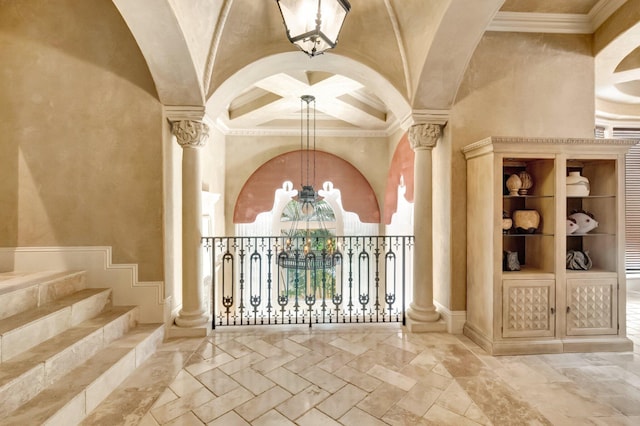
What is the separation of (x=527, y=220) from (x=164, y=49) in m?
3.99

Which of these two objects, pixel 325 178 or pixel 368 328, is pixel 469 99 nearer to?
pixel 368 328

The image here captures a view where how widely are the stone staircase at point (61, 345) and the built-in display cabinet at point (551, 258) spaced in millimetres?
3369

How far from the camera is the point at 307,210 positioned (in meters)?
5.22

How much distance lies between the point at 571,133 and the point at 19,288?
18.8 ft

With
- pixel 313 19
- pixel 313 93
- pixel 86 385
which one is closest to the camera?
pixel 313 19

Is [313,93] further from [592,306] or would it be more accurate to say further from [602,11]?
[592,306]

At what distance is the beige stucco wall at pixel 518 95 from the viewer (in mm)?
3191

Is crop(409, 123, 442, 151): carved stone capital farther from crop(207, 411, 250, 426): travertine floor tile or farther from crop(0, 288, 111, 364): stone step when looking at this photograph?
crop(0, 288, 111, 364): stone step

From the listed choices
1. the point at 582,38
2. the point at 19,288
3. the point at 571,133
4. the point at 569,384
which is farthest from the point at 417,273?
the point at 19,288

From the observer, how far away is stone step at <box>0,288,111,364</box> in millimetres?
1952

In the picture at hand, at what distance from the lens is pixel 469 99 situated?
10.5ft

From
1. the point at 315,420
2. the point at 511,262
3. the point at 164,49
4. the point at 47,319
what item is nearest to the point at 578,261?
the point at 511,262

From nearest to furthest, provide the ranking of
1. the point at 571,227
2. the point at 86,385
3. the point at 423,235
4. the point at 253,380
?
the point at 86,385
the point at 253,380
the point at 571,227
the point at 423,235

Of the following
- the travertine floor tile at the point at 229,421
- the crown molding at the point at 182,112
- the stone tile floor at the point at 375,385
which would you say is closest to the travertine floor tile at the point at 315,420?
the stone tile floor at the point at 375,385
